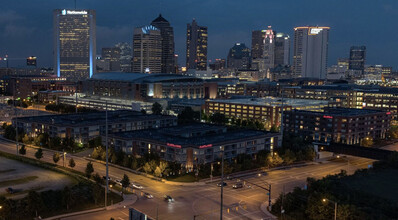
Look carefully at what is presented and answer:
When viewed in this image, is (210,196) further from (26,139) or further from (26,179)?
(26,139)

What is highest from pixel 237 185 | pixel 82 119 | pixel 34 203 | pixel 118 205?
pixel 82 119

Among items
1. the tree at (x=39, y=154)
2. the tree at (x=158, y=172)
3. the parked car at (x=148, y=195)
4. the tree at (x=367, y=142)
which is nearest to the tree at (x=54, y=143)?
the tree at (x=39, y=154)

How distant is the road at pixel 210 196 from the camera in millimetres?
57459

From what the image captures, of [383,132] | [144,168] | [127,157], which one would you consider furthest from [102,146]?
[383,132]

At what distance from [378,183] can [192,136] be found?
135 feet

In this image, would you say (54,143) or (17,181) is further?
(54,143)

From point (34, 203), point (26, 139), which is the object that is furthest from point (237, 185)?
point (26, 139)

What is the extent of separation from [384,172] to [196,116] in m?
82.4

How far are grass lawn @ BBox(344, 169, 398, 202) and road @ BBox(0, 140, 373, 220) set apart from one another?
8.41 m

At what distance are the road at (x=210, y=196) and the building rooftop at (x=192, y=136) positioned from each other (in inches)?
391

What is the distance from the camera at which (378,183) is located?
232 ft

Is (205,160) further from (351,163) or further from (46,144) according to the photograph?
(46,144)

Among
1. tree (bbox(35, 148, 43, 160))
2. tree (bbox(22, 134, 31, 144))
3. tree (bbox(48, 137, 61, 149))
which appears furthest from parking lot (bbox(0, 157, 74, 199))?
tree (bbox(22, 134, 31, 144))

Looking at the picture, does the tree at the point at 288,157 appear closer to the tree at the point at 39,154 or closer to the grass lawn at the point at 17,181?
the grass lawn at the point at 17,181
